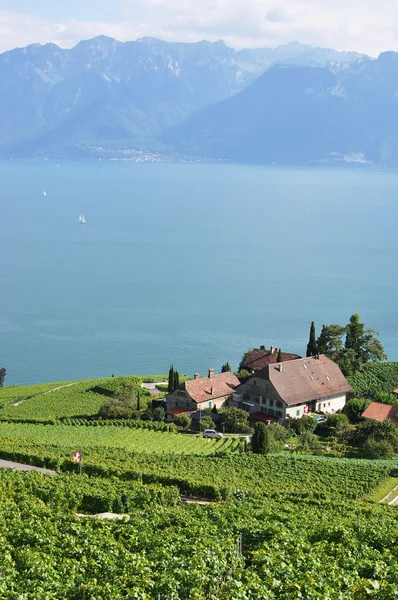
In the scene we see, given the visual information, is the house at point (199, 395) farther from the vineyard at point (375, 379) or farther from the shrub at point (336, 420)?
the vineyard at point (375, 379)

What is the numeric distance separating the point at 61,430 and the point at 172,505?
2147cm

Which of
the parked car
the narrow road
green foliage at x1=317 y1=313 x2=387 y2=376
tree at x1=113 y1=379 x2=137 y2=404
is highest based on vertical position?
green foliage at x1=317 y1=313 x2=387 y2=376

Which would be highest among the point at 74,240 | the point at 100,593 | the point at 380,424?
the point at 74,240

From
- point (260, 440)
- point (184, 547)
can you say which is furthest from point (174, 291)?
point (184, 547)

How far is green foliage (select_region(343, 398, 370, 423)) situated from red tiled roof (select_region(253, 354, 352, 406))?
2839mm

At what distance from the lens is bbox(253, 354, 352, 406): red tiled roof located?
182 feet

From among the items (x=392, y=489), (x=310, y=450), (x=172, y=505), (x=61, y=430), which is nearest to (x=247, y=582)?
(x=172, y=505)

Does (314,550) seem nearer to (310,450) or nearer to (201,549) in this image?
(201,549)

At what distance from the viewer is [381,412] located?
52.3m

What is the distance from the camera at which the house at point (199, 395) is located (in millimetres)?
56469

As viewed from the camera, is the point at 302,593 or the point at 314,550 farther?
the point at 314,550

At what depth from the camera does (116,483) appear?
33.5 m

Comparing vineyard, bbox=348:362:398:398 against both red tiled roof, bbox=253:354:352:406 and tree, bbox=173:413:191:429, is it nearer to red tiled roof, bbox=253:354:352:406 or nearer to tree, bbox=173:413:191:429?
red tiled roof, bbox=253:354:352:406

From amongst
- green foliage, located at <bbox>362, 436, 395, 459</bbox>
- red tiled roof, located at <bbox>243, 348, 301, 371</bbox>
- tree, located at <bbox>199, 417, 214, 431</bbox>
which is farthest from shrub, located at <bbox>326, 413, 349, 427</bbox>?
red tiled roof, located at <bbox>243, 348, 301, 371</bbox>
